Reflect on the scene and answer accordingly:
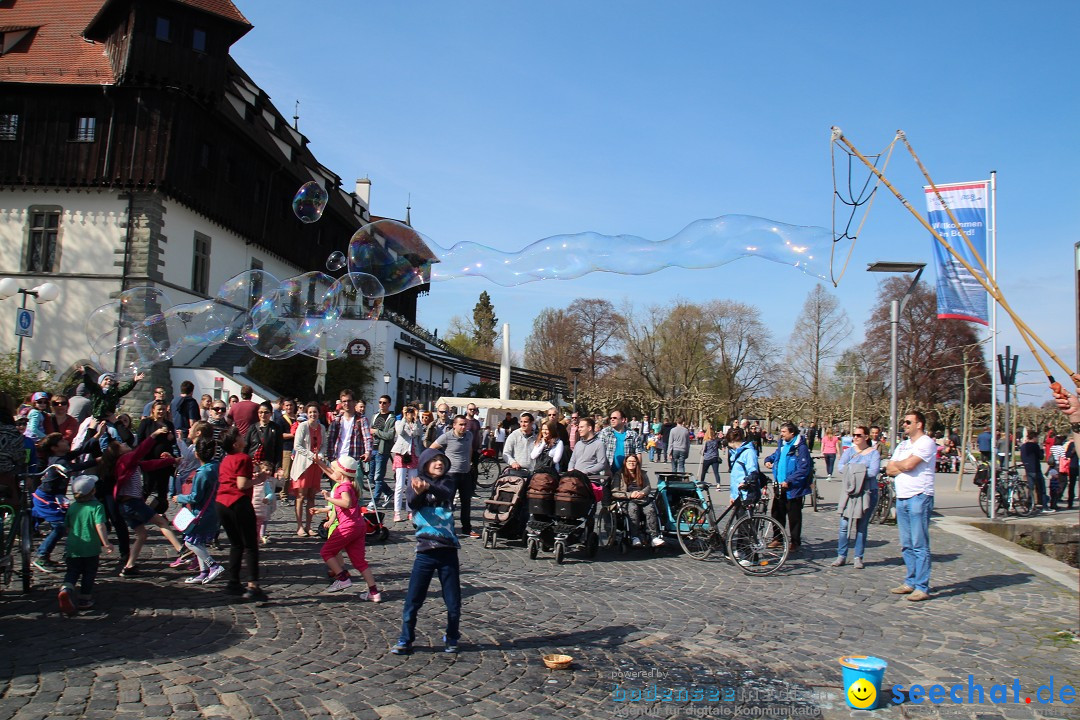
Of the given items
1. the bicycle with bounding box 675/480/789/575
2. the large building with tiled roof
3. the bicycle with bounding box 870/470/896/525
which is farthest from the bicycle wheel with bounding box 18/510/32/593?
the large building with tiled roof

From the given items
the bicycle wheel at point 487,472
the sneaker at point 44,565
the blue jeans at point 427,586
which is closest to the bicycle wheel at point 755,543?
the blue jeans at point 427,586

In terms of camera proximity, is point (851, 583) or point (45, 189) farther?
point (45, 189)

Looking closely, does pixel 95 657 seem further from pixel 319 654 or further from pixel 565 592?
pixel 565 592

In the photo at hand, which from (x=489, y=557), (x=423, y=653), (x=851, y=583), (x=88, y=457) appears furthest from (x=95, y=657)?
(x=851, y=583)

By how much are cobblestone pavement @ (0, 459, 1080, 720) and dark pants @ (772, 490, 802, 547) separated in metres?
1.37

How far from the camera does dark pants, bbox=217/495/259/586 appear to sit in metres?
7.56

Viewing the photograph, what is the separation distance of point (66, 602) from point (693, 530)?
7121 mm

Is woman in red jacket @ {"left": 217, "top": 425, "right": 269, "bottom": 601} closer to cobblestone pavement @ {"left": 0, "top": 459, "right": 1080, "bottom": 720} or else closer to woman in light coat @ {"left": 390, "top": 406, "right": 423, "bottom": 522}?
cobblestone pavement @ {"left": 0, "top": 459, "right": 1080, "bottom": 720}

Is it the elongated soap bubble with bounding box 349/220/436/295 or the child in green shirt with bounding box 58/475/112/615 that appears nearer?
the child in green shirt with bounding box 58/475/112/615

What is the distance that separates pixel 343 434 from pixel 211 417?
9.38 ft

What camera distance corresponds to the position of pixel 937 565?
10766 mm

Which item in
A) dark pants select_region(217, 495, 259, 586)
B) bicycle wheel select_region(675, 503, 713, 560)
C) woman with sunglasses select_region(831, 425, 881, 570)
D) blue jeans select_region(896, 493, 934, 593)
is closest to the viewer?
dark pants select_region(217, 495, 259, 586)

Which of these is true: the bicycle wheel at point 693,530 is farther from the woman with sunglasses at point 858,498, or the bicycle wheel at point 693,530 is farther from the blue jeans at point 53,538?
the blue jeans at point 53,538

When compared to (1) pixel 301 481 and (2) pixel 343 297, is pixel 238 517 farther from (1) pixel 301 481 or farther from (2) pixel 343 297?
(2) pixel 343 297
